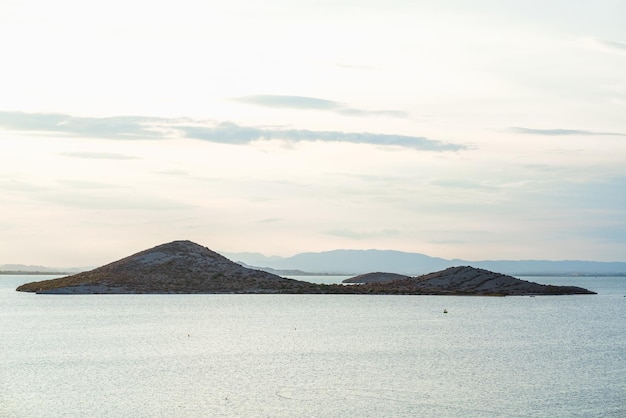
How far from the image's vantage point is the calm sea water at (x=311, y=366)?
5531 cm

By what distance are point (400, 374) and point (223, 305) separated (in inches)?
4509

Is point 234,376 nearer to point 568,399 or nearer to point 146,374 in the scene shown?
point 146,374

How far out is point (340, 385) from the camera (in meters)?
63.8

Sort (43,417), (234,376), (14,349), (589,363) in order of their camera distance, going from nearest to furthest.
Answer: (43,417), (234,376), (589,363), (14,349)

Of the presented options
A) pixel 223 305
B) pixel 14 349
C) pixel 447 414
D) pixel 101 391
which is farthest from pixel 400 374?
pixel 223 305

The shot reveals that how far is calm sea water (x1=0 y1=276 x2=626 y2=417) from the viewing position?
181 feet

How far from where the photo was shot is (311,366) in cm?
7538

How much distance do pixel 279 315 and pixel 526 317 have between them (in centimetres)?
3982

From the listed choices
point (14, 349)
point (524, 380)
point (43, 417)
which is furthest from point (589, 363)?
point (14, 349)

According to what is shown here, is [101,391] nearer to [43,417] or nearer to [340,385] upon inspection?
[43,417]

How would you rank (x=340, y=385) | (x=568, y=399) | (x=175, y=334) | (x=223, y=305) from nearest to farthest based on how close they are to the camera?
(x=568, y=399) < (x=340, y=385) < (x=175, y=334) < (x=223, y=305)

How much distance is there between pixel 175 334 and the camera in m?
109

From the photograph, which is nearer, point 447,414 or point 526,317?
point 447,414

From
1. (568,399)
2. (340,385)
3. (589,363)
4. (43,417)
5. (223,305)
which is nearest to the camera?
(43,417)
